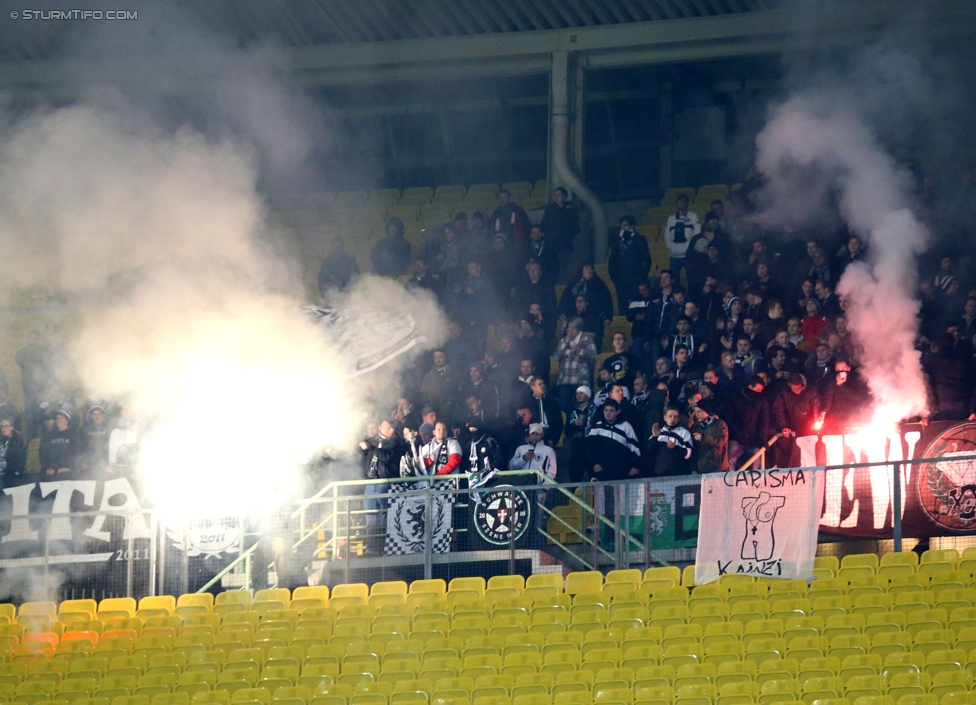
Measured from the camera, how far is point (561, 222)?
1401cm

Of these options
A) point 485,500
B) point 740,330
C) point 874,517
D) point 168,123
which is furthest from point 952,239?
point 168,123

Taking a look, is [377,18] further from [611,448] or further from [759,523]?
[759,523]

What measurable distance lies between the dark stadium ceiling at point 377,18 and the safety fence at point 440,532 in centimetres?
598

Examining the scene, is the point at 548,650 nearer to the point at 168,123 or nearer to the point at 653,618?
the point at 653,618

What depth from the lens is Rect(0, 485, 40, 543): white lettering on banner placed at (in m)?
10.7

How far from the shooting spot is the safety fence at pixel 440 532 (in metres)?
9.95

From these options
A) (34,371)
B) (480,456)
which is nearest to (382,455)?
(480,456)

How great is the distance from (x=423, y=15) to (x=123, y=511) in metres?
6.88

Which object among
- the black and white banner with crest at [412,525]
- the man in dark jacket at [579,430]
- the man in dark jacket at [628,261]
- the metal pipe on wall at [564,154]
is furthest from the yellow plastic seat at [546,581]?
the metal pipe on wall at [564,154]

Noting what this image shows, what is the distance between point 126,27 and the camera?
566 inches

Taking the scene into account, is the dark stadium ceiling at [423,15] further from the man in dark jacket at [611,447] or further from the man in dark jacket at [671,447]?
the man in dark jacket at [671,447]

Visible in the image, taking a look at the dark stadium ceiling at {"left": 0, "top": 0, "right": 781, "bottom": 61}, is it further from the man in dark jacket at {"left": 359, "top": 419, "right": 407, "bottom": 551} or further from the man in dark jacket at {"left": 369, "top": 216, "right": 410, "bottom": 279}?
the man in dark jacket at {"left": 359, "top": 419, "right": 407, "bottom": 551}

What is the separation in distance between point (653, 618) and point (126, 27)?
342 inches

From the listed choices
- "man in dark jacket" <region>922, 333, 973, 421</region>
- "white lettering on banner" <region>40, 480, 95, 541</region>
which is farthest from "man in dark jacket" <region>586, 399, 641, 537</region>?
"white lettering on banner" <region>40, 480, 95, 541</region>
